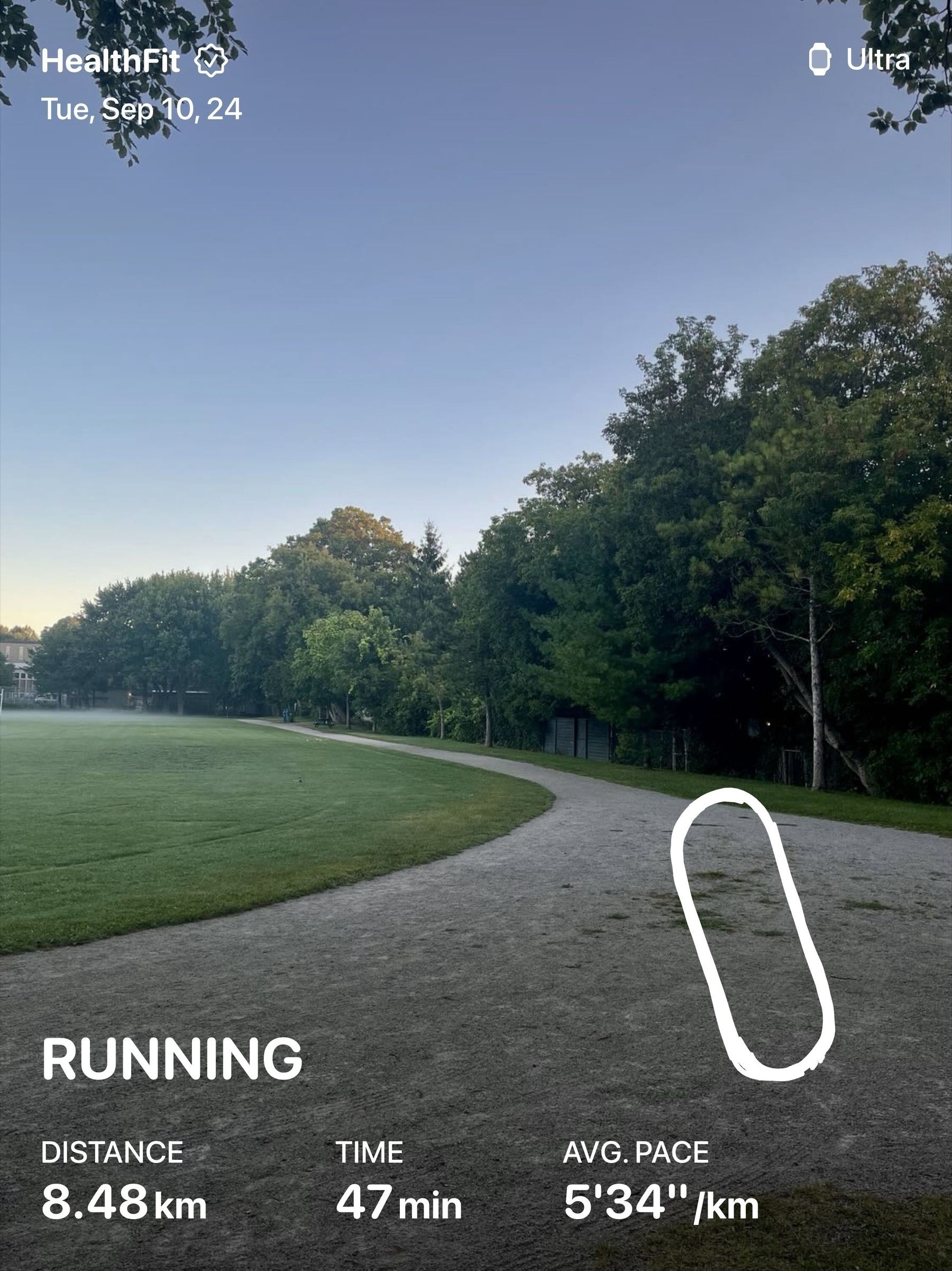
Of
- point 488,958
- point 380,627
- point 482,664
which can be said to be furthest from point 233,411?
point 488,958

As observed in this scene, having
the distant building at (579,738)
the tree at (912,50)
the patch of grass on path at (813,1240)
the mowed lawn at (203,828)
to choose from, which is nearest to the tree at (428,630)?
the distant building at (579,738)

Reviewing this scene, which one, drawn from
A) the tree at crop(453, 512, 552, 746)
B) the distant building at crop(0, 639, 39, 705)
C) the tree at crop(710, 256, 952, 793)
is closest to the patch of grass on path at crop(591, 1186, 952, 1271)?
the tree at crop(710, 256, 952, 793)

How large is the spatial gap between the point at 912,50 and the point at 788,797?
16.3 metres

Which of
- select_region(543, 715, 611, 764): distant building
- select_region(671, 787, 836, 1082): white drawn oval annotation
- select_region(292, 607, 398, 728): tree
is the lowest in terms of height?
select_region(543, 715, 611, 764): distant building

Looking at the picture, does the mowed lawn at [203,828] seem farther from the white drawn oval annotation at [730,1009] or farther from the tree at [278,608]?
the tree at [278,608]

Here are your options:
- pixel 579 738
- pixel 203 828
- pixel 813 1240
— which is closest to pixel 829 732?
pixel 579 738

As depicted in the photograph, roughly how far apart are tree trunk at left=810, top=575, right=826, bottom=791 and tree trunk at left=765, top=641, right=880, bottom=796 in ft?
1.89

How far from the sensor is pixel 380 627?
58.7 metres

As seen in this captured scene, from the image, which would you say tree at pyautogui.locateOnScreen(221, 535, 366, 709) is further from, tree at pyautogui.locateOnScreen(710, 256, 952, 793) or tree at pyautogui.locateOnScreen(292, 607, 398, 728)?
tree at pyautogui.locateOnScreen(710, 256, 952, 793)

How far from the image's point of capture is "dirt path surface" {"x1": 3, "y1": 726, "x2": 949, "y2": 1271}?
2994mm

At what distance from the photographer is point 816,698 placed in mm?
22562

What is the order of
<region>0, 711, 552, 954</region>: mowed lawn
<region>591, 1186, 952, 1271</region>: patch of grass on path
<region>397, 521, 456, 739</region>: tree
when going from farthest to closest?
<region>397, 521, 456, 739</region>: tree < <region>0, 711, 552, 954</region>: mowed lawn < <region>591, 1186, 952, 1271</region>: patch of grass on path

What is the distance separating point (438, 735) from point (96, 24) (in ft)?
143

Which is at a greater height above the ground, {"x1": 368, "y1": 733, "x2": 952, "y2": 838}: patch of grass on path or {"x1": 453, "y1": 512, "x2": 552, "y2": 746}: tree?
{"x1": 453, "y1": 512, "x2": 552, "y2": 746}: tree
